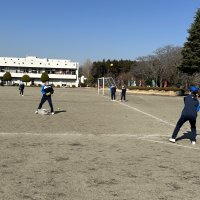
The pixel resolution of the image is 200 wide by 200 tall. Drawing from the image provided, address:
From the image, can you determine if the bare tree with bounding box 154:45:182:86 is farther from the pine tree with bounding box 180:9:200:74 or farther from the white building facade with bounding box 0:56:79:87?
the white building facade with bounding box 0:56:79:87

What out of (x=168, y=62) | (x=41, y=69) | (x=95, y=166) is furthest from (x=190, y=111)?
(x=41, y=69)

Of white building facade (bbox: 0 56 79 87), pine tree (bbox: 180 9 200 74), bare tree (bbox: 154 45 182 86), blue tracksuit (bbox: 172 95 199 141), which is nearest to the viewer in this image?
blue tracksuit (bbox: 172 95 199 141)

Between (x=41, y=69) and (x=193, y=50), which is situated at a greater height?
(x=41, y=69)

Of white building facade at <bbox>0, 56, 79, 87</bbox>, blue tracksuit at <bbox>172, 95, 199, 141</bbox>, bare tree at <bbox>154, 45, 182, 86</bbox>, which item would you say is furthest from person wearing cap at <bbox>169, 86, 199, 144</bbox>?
white building facade at <bbox>0, 56, 79, 87</bbox>

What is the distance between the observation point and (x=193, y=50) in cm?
4588

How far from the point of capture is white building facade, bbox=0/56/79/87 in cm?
12444

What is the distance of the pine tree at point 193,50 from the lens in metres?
45.2

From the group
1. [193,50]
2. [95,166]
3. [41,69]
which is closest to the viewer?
[95,166]

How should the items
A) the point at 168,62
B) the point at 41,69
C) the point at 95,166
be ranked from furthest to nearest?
the point at 41,69 → the point at 168,62 → the point at 95,166

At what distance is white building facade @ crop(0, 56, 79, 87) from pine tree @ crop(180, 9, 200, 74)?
270 ft

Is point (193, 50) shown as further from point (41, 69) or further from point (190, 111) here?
point (41, 69)

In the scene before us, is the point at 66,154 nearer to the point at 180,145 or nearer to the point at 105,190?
the point at 105,190

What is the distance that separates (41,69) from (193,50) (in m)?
90.3

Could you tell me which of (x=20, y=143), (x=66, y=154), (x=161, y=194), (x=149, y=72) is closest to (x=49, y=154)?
(x=66, y=154)
